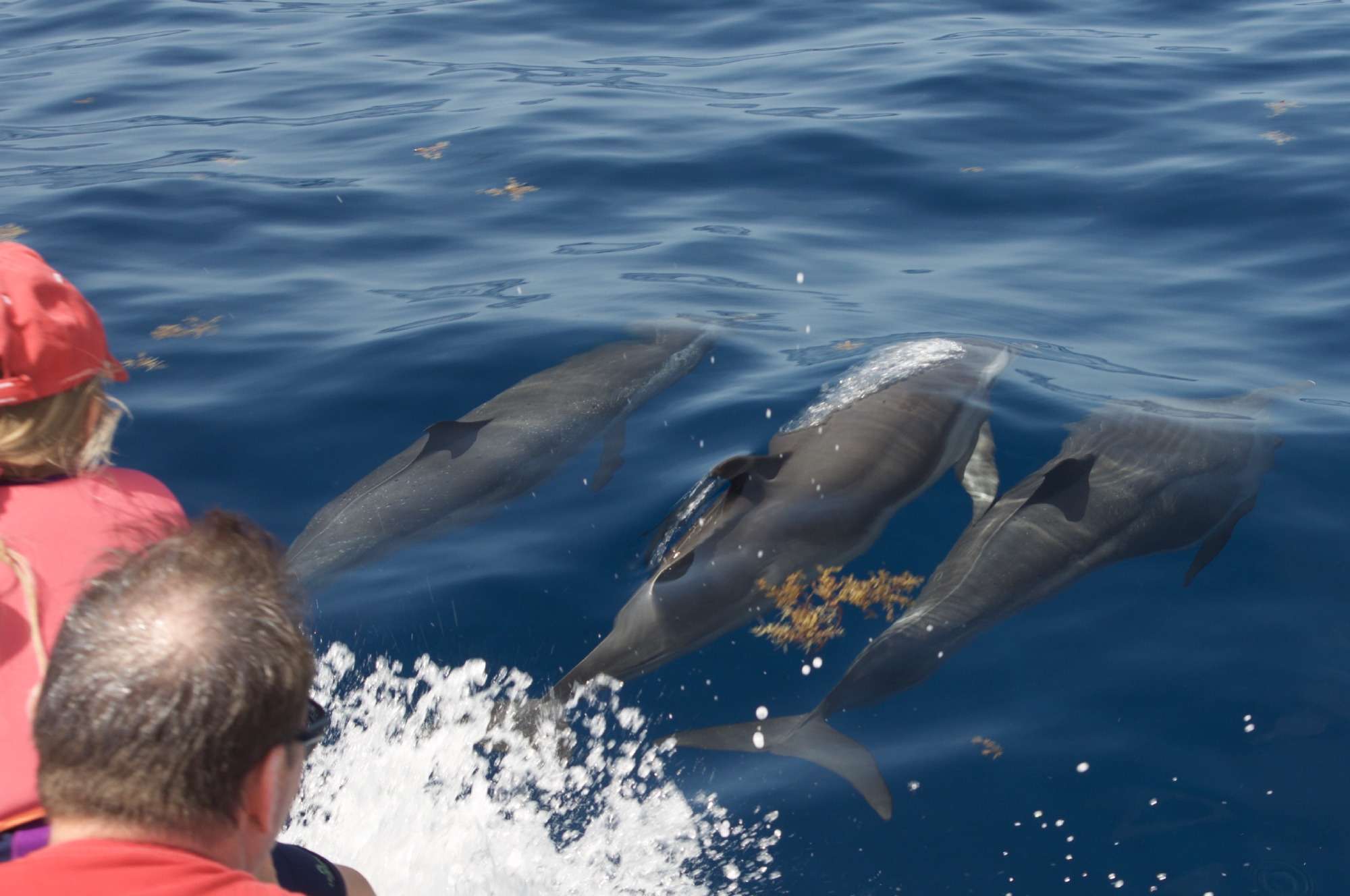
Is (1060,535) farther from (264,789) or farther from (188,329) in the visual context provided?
(188,329)

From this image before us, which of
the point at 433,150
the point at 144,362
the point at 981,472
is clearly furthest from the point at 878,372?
the point at 433,150

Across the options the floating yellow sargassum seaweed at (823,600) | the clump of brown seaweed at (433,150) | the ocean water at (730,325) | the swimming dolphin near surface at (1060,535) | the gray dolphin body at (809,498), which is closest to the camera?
A: the ocean water at (730,325)

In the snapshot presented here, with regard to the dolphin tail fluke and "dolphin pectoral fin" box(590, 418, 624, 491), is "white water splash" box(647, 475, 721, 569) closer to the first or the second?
"dolphin pectoral fin" box(590, 418, 624, 491)

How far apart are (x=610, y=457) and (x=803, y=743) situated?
2.75m

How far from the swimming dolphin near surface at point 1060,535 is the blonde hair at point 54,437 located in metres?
2.81

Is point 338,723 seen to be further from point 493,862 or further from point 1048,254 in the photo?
point 1048,254

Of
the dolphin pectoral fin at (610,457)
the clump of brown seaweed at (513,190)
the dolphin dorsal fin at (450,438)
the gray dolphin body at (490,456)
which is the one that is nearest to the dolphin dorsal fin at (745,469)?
the dolphin pectoral fin at (610,457)

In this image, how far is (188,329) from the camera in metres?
9.37

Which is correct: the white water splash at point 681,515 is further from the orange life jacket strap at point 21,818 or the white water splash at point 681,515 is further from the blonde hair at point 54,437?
the orange life jacket strap at point 21,818

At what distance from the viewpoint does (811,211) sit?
462 inches

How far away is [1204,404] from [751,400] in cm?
266

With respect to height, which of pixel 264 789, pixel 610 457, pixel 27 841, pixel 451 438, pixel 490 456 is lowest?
pixel 610 457

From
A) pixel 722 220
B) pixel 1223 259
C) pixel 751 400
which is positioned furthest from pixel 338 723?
pixel 1223 259

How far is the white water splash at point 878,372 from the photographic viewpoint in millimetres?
7672
